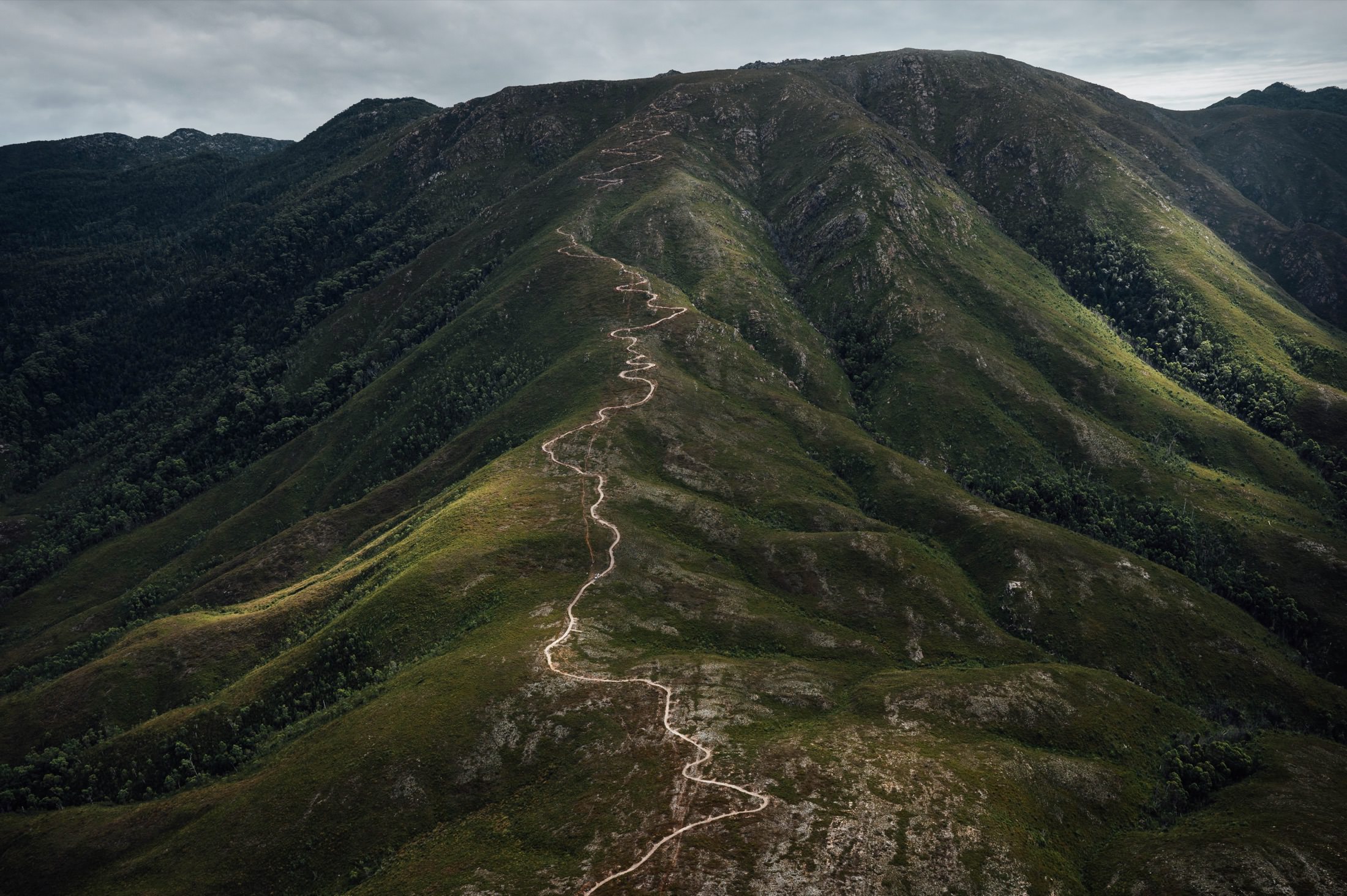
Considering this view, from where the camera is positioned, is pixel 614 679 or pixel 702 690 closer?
pixel 702 690

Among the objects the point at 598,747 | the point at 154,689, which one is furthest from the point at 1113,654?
the point at 154,689

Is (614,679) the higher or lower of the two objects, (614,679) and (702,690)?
the higher

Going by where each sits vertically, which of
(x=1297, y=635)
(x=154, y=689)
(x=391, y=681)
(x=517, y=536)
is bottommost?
(x=1297, y=635)

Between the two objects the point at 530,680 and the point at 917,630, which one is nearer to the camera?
the point at 530,680

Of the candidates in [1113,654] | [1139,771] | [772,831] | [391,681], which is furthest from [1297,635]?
[391,681]

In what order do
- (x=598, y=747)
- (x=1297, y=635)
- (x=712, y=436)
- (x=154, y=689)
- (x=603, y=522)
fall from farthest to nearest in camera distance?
(x=712, y=436), (x=1297, y=635), (x=603, y=522), (x=154, y=689), (x=598, y=747)

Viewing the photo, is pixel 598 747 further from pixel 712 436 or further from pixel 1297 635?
pixel 1297 635

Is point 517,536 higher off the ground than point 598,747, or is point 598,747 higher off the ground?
point 517,536

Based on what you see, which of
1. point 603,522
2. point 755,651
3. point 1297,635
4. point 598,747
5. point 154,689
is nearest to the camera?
point 598,747

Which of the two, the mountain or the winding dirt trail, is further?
the mountain

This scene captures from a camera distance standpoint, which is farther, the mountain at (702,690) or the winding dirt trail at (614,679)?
the mountain at (702,690)
